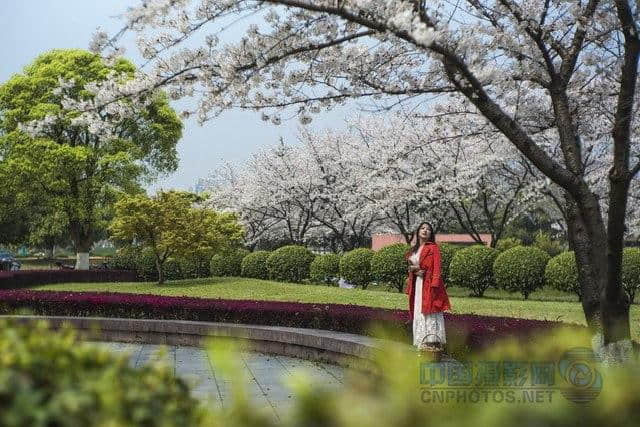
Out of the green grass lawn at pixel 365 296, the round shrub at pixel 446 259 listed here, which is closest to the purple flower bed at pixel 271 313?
the green grass lawn at pixel 365 296

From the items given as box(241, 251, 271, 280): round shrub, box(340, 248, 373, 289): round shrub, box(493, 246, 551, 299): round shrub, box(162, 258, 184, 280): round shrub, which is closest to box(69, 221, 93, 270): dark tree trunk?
box(162, 258, 184, 280): round shrub

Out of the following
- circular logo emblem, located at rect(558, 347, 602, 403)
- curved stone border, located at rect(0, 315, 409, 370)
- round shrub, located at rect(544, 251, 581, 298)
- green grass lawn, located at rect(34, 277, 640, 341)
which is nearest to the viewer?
circular logo emblem, located at rect(558, 347, 602, 403)

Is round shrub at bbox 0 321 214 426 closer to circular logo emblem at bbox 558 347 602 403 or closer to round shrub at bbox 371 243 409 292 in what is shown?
circular logo emblem at bbox 558 347 602 403

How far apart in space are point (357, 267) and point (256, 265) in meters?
4.55

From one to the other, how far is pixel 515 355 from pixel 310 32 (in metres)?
5.01

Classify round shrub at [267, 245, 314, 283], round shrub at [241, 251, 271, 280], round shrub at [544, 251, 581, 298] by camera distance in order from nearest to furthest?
1. round shrub at [544, 251, 581, 298]
2. round shrub at [267, 245, 314, 283]
3. round shrub at [241, 251, 271, 280]

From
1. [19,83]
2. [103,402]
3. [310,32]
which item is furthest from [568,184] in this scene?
[19,83]

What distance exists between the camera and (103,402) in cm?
193

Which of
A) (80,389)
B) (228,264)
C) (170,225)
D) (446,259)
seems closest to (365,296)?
(446,259)

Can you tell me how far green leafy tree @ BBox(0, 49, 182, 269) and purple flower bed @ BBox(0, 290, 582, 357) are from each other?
19.5 m

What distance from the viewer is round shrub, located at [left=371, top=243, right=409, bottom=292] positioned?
24.3 meters

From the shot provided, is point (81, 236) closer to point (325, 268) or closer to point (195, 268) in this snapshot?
point (195, 268)

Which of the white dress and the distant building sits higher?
the distant building

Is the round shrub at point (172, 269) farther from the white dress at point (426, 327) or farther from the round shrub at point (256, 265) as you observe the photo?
the white dress at point (426, 327)
